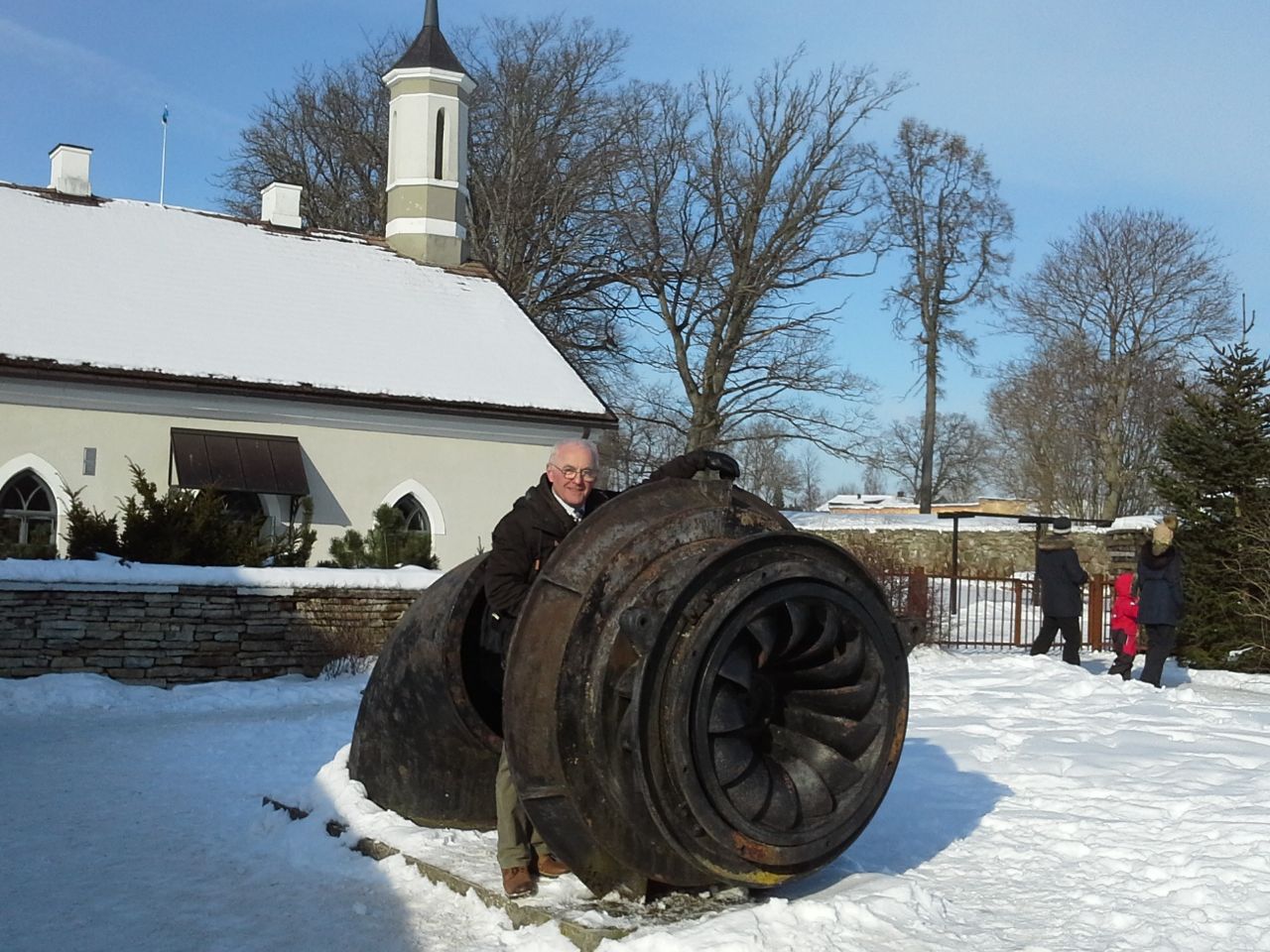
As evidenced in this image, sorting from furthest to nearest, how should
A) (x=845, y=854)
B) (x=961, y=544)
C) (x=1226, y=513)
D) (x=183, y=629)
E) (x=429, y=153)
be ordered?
(x=961, y=544) < (x=429, y=153) < (x=1226, y=513) < (x=183, y=629) < (x=845, y=854)

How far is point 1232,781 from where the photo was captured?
7.99 m

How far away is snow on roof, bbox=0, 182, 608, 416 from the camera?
2148 centimetres

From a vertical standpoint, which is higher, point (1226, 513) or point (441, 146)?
point (441, 146)

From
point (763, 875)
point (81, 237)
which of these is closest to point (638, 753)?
point (763, 875)

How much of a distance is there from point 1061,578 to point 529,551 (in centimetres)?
1007

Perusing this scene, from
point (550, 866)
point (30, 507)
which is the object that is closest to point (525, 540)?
point (550, 866)

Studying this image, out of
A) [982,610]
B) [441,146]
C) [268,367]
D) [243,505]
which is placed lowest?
[982,610]

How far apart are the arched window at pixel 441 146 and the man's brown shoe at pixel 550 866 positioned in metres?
24.2

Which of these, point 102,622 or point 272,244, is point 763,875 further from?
point 272,244

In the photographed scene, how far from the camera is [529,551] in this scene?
5.67 meters

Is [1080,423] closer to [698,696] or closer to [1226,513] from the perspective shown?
[1226,513]

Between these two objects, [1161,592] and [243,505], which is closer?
[1161,592]

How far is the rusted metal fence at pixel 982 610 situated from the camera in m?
18.6

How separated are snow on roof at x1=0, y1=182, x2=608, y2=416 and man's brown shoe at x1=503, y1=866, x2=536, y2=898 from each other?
16.7 metres
